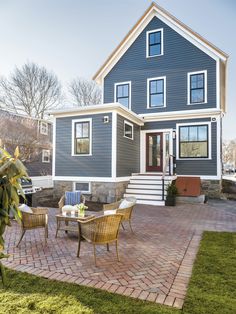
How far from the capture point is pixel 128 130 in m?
12.0

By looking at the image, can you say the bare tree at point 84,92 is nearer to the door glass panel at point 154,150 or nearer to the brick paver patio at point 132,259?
the door glass panel at point 154,150

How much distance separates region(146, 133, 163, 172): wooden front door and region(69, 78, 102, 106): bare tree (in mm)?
17375

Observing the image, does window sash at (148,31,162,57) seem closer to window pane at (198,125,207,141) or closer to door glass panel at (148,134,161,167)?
door glass panel at (148,134,161,167)

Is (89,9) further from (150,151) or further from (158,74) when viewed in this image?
(150,151)

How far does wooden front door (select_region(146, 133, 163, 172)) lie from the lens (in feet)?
43.7

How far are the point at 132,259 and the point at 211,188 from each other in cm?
889

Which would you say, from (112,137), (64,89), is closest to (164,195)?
(112,137)

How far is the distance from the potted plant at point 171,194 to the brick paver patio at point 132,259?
2.85m

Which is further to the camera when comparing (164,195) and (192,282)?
(164,195)

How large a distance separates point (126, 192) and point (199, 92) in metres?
6.54

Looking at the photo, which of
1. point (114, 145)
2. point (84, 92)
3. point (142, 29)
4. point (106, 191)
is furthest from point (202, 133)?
point (84, 92)

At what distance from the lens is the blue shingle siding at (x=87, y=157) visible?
10.6 meters

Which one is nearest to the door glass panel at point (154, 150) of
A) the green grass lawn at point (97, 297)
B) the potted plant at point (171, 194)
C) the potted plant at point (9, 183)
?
the potted plant at point (171, 194)

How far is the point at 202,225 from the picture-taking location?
6.75m
